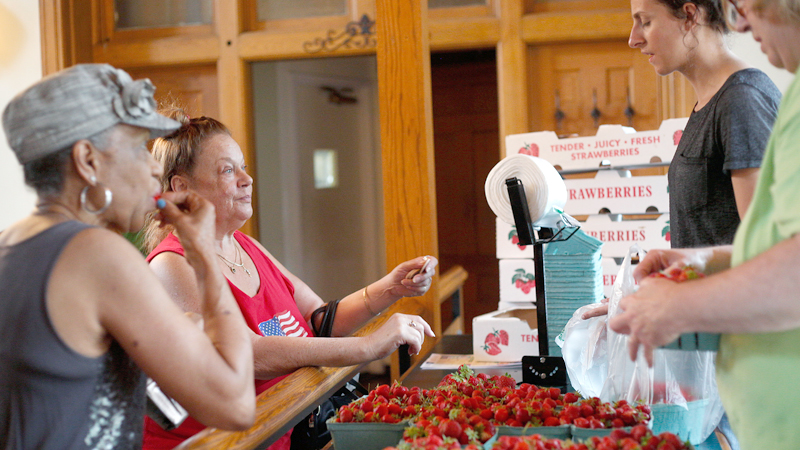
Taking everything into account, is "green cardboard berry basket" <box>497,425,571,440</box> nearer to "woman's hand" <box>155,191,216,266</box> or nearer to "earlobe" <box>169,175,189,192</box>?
"woman's hand" <box>155,191,216,266</box>

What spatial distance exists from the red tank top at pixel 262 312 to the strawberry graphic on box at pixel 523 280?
2.46 feet

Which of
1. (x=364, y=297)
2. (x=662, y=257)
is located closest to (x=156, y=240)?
(x=364, y=297)

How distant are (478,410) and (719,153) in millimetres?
716

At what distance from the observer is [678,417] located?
1216 millimetres

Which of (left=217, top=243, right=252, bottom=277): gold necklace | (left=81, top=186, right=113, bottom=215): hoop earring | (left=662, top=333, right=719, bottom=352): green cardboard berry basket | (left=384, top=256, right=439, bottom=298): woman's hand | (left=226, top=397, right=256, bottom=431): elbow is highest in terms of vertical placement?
(left=81, top=186, right=113, bottom=215): hoop earring

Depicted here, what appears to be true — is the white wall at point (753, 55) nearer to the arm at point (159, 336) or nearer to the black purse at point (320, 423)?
the black purse at point (320, 423)

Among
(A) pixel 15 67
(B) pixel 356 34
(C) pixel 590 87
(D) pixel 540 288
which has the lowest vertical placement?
(D) pixel 540 288

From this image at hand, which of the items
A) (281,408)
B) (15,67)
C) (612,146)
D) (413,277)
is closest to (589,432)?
(281,408)

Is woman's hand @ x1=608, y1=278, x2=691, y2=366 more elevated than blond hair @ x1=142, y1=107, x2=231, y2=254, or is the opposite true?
blond hair @ x1=142, y1=107, x2=231, y2=254

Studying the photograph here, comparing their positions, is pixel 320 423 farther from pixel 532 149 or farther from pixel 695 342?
pixel 532 149

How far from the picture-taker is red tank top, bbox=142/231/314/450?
1543 mm

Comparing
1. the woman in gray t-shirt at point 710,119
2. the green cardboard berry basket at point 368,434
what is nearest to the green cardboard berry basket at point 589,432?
the green cardboard berry basket at point 368,434

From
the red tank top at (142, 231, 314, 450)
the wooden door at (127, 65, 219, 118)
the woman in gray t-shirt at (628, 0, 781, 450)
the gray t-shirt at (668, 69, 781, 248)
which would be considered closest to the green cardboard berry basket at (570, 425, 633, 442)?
the woman in gray t-shirt at (628, 0, 781, 450)

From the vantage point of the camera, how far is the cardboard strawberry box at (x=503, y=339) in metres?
2.06
